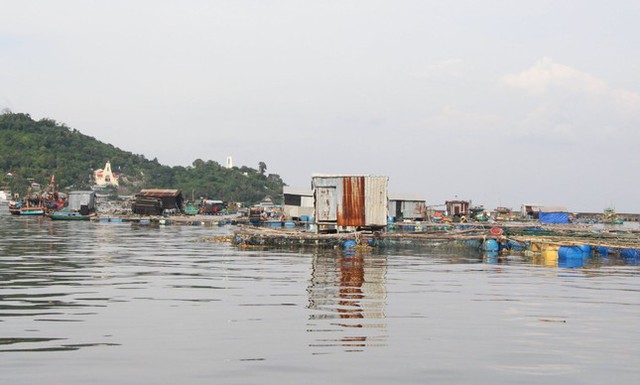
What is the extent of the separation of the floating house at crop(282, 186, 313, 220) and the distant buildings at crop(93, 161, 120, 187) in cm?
10792

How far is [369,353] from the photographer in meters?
13.0

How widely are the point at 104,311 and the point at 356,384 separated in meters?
8.72

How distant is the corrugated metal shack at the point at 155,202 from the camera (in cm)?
9919

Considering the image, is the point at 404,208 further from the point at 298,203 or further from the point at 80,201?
the point at 80,201

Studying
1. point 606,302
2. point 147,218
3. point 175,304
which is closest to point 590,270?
point 606,302

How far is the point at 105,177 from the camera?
192 meters

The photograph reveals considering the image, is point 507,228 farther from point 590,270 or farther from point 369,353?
point 369,353

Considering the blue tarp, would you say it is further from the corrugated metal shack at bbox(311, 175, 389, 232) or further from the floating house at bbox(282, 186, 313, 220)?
the corrugated metal shack at bbox(311, 175, 389, 232)

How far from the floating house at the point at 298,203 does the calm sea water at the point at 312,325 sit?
5563 centimetres

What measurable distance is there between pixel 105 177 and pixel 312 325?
185250mm

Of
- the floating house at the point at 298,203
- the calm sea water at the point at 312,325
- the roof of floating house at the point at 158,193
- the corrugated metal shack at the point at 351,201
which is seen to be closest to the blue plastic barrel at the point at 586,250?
the calm sea water at the point at 312,325

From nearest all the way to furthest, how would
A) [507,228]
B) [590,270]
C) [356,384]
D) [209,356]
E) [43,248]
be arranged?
[356,384] < [209,356] < [590,270] < [43,248] < [507,228]

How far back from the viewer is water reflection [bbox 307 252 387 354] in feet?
46.6

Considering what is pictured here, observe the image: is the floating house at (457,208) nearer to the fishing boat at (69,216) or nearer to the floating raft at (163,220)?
the floating raft at (163,220)
